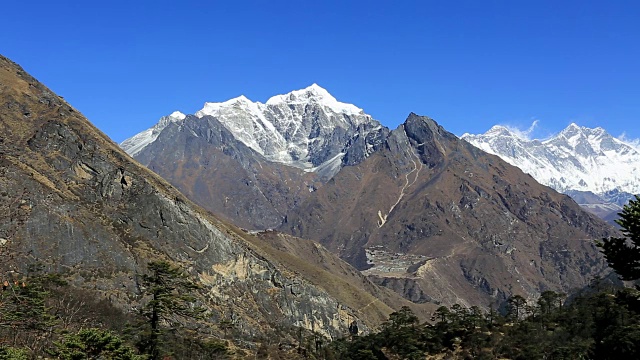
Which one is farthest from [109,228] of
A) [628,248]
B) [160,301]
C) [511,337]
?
[628,248]

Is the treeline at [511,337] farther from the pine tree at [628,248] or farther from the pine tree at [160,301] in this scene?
the pine tree at [160,301]

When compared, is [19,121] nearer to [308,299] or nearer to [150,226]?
[150,226]

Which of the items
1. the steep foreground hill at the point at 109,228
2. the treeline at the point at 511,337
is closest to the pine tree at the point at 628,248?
the treeline at the point at 511,337

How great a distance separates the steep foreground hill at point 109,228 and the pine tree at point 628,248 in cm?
10889

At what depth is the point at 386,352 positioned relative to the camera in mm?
118312

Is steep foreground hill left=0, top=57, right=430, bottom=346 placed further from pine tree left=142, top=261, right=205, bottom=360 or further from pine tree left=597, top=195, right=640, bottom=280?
pine tree left=597, top=195, right=640, bottom=280

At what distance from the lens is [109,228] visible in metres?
148

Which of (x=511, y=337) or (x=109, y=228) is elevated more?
(x=109, y=228)

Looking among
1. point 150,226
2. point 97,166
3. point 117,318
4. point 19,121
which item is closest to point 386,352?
point 117,318

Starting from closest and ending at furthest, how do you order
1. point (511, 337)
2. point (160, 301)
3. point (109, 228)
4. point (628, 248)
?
point (628, 248)
point (160, 301)
point (511, 337)
point (109, 228)

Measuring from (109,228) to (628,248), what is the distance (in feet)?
441

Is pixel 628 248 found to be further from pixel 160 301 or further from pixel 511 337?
pixel 511 337

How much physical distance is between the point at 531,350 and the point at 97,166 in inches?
5138

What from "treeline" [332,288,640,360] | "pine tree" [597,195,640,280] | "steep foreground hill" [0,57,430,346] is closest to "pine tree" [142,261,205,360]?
"pine tree" [597,195,640,280]
